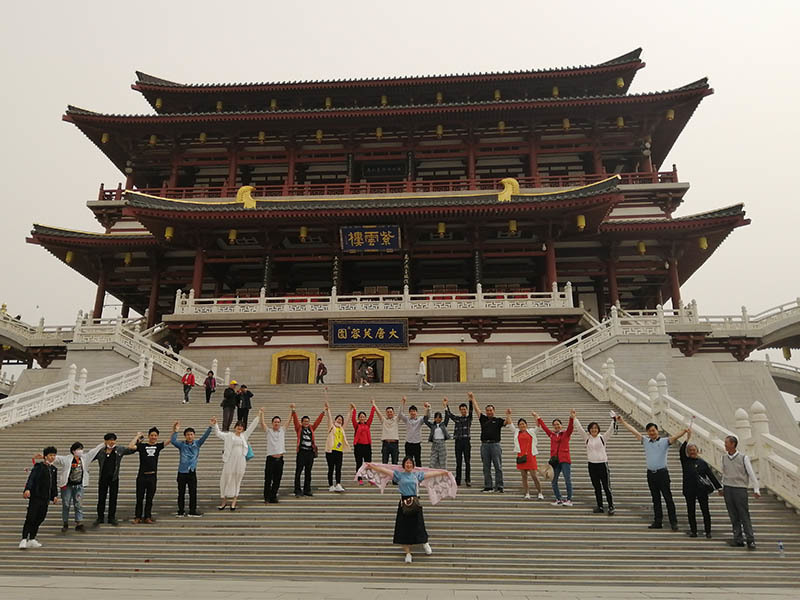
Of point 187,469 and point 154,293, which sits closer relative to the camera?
point 187,469

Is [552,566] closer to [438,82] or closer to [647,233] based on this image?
[647,233]

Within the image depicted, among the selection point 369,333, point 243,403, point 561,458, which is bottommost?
point 561,458

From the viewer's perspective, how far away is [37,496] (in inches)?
315

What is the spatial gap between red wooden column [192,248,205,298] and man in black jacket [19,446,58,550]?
17161 millimetres

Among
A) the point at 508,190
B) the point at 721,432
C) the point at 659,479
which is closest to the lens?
the point at 659,479

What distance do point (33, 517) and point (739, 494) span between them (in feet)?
32.0

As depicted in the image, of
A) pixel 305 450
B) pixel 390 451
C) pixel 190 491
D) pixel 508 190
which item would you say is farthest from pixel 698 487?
pixel 508 190

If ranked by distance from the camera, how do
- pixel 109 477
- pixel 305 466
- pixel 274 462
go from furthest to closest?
pixel 305 466, pixel 274 462, pixel 109 477

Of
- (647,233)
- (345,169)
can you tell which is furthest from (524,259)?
(345,169)

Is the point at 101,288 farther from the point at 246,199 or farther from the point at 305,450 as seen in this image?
the point at 305,450

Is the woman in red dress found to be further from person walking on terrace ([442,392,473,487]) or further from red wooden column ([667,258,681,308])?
red wooden column ([667,258,681,308])

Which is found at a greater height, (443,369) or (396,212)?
(396,212)

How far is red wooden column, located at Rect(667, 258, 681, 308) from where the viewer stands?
25.4m

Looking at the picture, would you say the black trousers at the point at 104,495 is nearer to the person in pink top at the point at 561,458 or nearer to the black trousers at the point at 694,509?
the person in pink top at the point at 561,458
